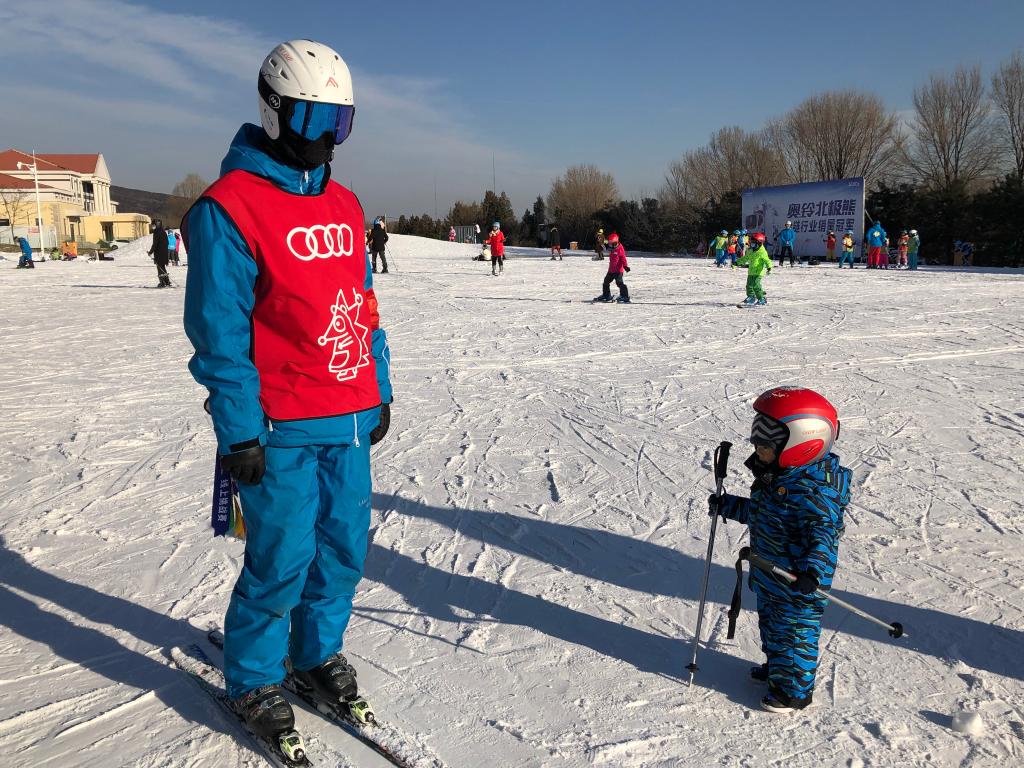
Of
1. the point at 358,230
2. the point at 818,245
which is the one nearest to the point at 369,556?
the point at 358,230

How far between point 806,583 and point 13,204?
7052cm

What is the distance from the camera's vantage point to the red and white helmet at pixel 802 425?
95.3 inches

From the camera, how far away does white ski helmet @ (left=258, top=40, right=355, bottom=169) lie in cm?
216

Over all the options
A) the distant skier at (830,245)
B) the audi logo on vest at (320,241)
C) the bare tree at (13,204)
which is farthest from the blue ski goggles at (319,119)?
the bare tree at (13,204)

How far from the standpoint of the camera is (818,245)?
105 feet

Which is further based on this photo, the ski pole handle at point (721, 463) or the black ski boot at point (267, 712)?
the ski pole handle at point (721, 463)

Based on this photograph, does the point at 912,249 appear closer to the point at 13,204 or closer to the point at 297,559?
the point at 297,559

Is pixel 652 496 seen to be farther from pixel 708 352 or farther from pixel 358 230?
pixel 708 352

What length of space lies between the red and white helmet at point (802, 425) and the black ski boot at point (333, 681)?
→ 1.60m

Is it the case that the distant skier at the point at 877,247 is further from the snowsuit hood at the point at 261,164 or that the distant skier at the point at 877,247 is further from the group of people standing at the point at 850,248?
the snowsuit hood at the point at 261,164

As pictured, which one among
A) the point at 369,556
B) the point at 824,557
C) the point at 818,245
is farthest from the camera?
the point at 818,245

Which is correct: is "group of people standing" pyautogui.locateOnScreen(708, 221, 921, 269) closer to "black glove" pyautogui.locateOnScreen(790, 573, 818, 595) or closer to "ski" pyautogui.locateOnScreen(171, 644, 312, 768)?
"black glove" pyautogui.locateOnScreen(790, 573, 818, 595)

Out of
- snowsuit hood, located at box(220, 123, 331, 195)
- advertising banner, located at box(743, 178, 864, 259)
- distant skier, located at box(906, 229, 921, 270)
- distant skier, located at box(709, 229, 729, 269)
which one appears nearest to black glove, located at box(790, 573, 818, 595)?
snowsuit hood, located at box(220, 123, 331, 195)

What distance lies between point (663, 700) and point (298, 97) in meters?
2.27
